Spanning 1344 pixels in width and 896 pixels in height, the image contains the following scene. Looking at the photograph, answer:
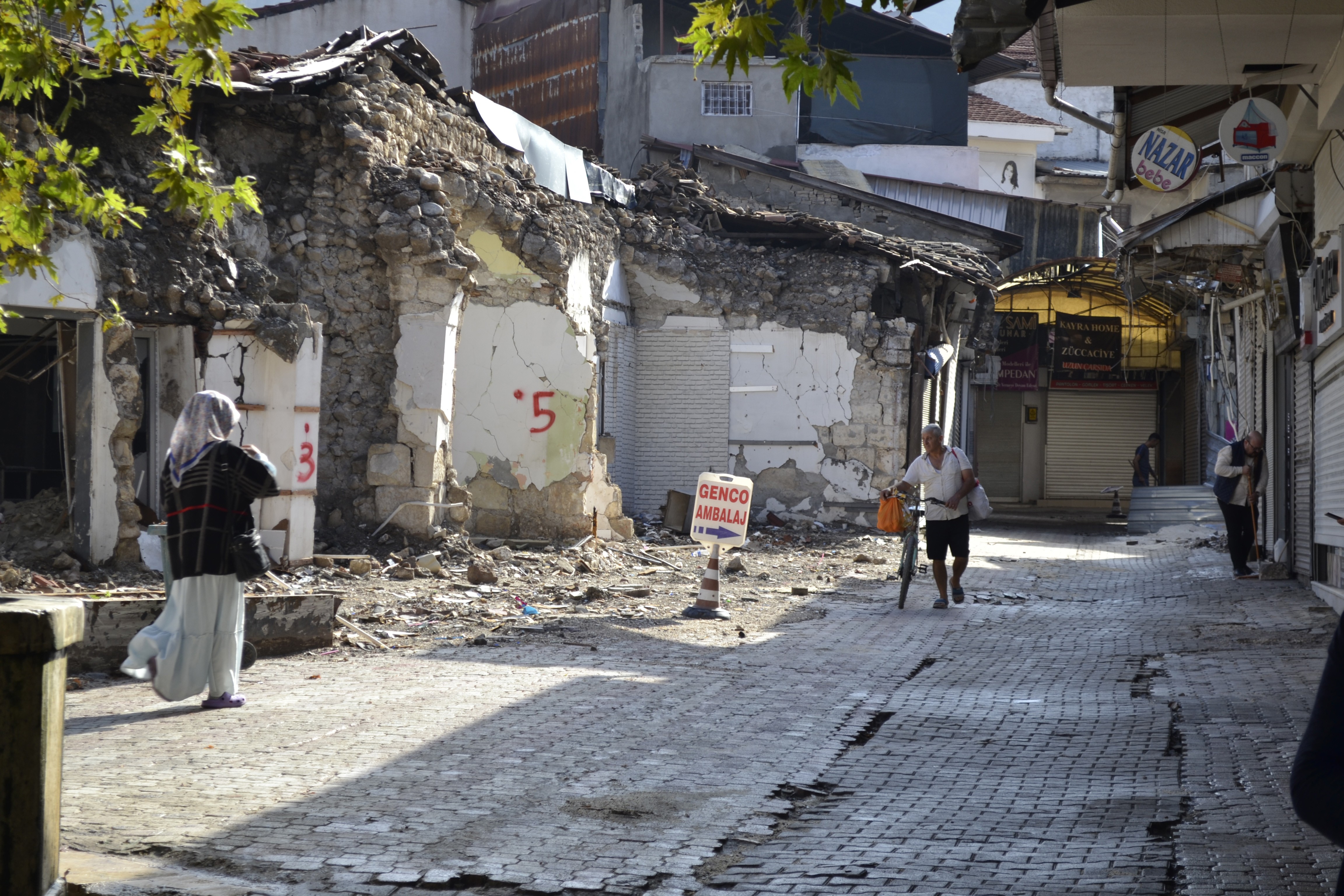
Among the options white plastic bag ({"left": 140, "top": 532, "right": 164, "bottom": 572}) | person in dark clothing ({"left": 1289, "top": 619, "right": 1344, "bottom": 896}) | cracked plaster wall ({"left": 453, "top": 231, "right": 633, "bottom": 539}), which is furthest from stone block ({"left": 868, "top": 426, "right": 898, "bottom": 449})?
person in dark clothing ({"left": 1289, "top": 619, "right": 1344, "bottom": 896})

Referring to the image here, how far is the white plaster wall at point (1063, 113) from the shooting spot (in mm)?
36406

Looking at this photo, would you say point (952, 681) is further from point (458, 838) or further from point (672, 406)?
point (672, 406)

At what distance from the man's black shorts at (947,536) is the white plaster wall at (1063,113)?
2803 centimetres

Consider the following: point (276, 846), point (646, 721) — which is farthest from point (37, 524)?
point (276, 846)

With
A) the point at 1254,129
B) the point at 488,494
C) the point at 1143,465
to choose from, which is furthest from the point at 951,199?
the point at 1254,129

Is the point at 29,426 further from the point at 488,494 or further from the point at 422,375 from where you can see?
the point at 488,494

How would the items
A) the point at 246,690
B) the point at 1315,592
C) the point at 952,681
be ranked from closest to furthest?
the point at 246,690 → the point at 952,681 → the point at 1315,592

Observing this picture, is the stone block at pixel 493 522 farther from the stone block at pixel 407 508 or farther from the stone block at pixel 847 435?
the stone block at pixel 847 435

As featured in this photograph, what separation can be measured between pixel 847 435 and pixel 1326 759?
16.4 metres

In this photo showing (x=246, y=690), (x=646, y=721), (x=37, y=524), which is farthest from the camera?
(x=37, y=524)

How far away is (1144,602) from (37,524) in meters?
10.0

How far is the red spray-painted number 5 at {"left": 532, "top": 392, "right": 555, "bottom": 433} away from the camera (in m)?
13.9

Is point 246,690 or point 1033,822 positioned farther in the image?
point 246,690

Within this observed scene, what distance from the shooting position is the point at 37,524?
10.1 meters
